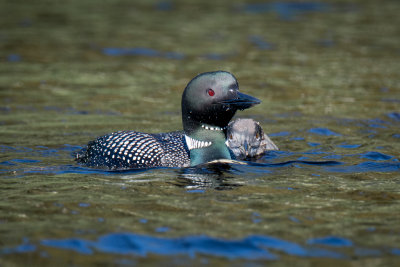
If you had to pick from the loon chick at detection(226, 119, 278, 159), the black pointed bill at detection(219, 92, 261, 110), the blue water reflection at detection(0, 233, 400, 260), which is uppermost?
the black pointed bill at detection(219, 92, 261, 110)

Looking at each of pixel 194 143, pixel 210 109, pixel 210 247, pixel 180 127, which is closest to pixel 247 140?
pixel 194 143

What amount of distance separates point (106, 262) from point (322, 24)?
13.0 metres

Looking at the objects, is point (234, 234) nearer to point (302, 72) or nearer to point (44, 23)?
point (302, 72)

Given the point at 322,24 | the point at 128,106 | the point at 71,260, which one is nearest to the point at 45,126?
the point at 128,106

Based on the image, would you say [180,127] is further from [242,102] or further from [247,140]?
[242,102]

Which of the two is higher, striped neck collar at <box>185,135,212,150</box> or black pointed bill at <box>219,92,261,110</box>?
black pointed bill at <box>219,92,261,110</box>

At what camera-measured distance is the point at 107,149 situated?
21.6ft

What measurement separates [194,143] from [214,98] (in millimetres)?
559

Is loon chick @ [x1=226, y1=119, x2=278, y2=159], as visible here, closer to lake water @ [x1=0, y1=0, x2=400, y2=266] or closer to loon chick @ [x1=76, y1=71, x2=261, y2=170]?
lake water @ [x1=0, y1=0, x2=400, y2=266]

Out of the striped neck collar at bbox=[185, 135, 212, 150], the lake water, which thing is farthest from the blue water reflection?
the striped neck collar at bbox=[185, 135, 212, 150]

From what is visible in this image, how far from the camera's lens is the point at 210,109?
632cm

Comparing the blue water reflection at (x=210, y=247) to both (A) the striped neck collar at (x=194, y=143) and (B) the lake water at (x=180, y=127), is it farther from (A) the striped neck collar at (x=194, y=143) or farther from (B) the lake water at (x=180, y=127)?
(A) the striped neck collar at (x=194, y=143)

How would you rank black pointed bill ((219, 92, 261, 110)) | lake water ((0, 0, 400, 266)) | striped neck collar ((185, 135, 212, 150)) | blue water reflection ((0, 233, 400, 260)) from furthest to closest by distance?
1. striped neck collar ((185, 135, 212, 150))
2. black pointed bill ((219, 92, 261, 110))
3. lake water ((0, 0, 400, 266))
4. blue water reflection ((0, 233, 400, 260))

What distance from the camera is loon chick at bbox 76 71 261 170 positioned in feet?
20.5
